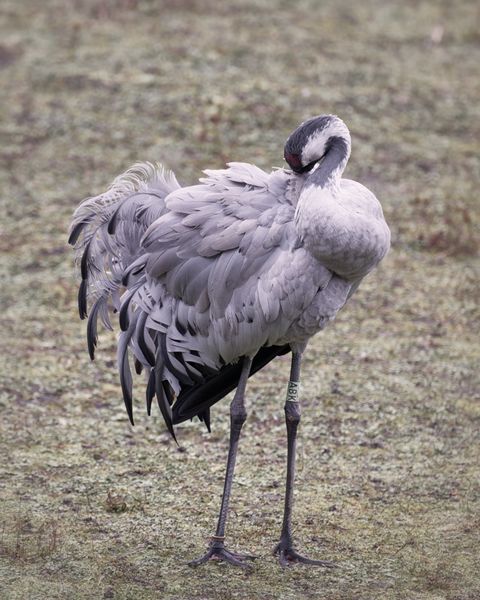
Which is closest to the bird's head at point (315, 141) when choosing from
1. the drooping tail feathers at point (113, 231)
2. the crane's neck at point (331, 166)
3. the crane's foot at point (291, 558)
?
the crane's neck at point (331, 166)

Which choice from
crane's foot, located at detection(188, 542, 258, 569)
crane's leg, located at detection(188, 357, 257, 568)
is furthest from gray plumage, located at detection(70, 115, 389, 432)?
crane's foot, located at detection(188, 542, 258, 569)

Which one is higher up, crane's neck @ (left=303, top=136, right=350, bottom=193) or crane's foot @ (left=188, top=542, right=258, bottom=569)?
crane's neck @ (left=303, top=136, right=350, bottom=193)

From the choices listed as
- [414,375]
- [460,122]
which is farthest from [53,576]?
[460,122]

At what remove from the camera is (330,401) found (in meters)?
6.84

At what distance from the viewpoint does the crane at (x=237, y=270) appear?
4762 millimetres

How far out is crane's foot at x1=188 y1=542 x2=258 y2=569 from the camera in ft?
16.4

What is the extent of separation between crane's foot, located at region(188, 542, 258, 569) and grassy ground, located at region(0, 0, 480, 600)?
58 millimetres

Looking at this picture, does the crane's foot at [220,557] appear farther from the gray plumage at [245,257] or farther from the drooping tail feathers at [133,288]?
the gray plumage at [245,257]

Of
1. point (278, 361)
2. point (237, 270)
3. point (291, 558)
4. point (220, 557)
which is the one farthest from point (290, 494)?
point (278, 361)

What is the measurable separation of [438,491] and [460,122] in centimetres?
646

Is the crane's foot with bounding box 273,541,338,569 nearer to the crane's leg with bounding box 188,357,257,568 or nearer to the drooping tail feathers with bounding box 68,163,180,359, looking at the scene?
the crane's leg with bounding box 188,357,257,568

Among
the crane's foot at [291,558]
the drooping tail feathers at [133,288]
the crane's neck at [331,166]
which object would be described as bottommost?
the crane's foot at [291,558]

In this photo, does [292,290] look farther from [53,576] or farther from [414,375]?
[414,375]

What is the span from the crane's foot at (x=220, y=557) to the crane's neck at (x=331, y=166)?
181 cm
